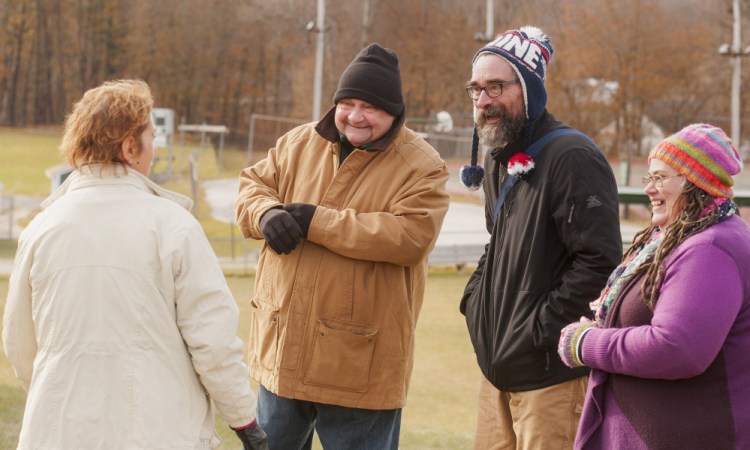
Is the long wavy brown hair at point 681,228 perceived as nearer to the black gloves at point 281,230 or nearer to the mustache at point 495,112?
the mustache at point 495,112

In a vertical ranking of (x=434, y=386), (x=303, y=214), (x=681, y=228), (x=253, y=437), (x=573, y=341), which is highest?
(x=681, y=228)

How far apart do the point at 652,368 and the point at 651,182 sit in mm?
486

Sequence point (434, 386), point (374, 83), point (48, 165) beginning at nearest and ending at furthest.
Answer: point (374, 83), point (434, 386), point (48, 165)

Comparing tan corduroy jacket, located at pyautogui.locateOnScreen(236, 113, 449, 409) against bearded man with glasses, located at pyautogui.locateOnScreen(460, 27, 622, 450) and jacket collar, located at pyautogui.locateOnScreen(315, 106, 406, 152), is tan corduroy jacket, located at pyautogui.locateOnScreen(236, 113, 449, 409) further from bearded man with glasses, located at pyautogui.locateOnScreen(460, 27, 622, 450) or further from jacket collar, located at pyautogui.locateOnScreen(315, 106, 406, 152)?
bearded man with glasses, located at pyautogui.locateOnScreen(460, 27, 622, 450)

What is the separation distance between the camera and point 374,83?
10.9ft

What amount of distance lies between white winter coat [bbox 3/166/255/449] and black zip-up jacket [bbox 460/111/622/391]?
35.3 inches

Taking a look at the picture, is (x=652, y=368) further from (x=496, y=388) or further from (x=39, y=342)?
(x=39, y=342)

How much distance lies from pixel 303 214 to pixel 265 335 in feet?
1.41

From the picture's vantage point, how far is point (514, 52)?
3.21 meters

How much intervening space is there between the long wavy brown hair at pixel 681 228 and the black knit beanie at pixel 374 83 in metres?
1.05

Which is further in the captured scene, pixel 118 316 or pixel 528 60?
pixel 528 60

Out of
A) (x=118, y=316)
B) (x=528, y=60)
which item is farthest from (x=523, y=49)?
(x=118, y=316)

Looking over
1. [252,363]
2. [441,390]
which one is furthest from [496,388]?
[441,390]

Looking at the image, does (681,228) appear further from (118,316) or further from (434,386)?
(434,386)
